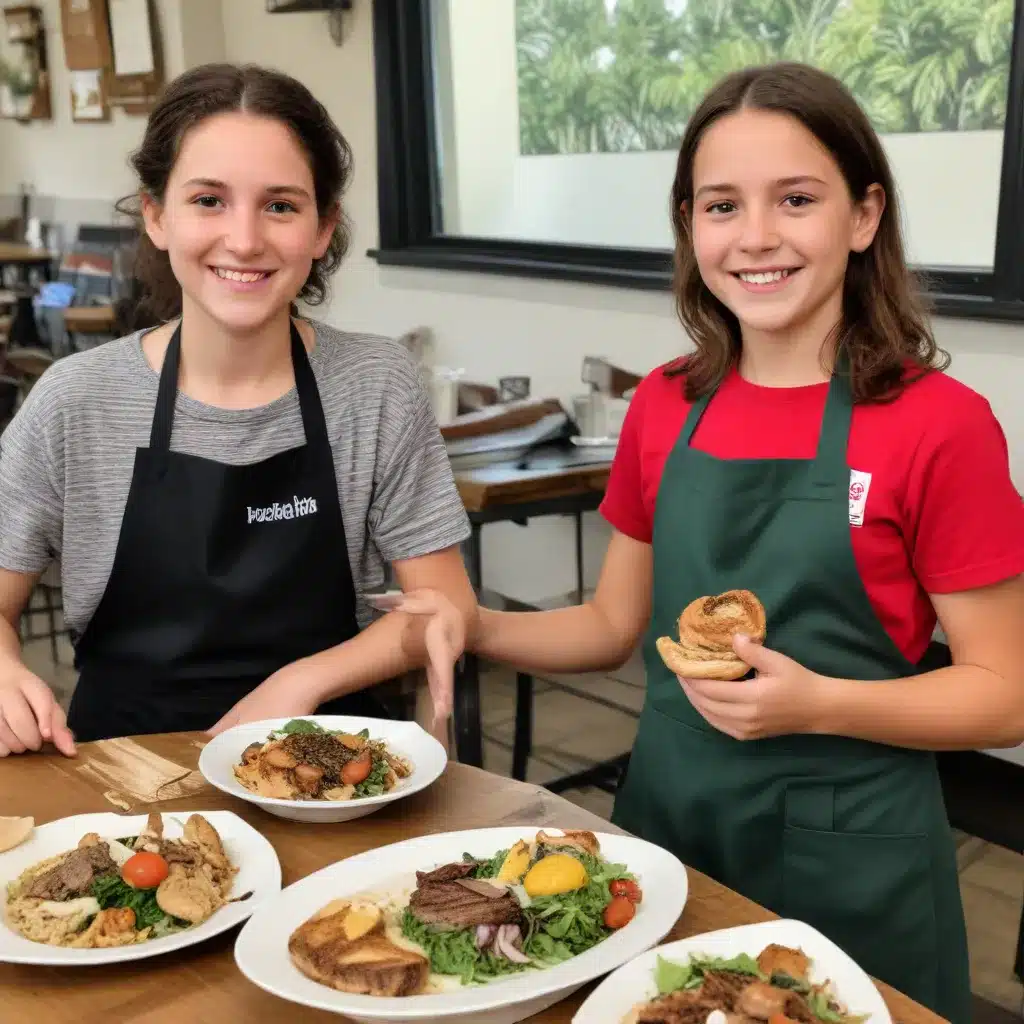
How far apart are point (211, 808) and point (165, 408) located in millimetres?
604

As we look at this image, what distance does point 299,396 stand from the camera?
5.51 ft

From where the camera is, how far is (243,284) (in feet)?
5.04

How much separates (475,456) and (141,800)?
67.9 inches

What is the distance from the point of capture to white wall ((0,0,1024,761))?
3.69 metres

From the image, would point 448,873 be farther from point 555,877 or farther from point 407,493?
point 407,493

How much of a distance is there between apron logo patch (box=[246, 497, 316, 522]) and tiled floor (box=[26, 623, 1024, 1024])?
99 cm

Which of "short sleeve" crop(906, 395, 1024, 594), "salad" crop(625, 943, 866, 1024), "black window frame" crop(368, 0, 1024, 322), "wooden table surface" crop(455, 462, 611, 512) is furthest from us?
"black window frame" crop(368, 0, 1024, 322)

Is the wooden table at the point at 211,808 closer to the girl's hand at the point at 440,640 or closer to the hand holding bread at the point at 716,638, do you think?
the girl's hand at the point at 440,640

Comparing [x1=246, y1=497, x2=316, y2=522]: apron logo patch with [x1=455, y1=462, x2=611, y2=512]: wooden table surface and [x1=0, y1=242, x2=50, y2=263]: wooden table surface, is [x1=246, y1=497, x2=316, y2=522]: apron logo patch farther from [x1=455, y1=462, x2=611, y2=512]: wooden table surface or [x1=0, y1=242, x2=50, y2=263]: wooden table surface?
[x1=0, y1=242, x2=50, y2=263]: wooden table surface

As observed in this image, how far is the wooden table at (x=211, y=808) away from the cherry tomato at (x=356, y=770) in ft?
0.14

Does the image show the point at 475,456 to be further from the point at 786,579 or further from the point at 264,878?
the point at 264,878

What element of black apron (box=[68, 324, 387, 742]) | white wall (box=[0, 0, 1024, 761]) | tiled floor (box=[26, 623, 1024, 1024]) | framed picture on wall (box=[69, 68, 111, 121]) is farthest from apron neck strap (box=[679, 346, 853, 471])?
framed picture on wall (box=[69, 68, 111, 121])

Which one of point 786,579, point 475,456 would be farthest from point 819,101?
point 475,456

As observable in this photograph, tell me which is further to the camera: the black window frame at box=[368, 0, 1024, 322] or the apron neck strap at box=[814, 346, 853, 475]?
the black window frame at box=[368, 0, 1024, 322]
